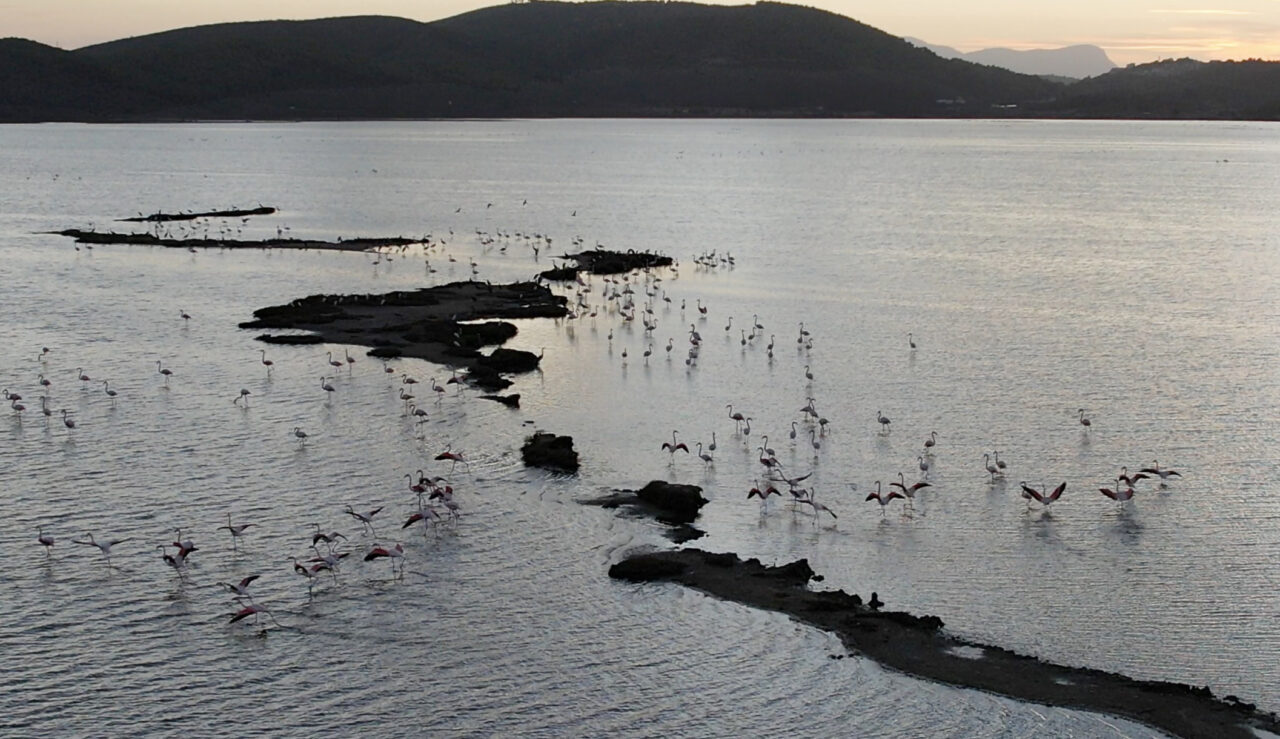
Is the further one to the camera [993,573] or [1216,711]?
[993,573]

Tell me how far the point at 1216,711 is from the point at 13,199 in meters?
88.8

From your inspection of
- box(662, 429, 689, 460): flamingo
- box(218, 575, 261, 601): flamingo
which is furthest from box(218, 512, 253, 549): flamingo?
box(662, 429, 689, 460): flamingo

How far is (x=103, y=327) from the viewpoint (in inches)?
1585

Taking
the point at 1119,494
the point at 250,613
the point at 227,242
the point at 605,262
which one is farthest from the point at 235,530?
the point at 227,242

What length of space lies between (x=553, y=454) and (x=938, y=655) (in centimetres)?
1005

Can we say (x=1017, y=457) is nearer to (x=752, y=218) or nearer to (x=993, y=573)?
(x=993, y=573)

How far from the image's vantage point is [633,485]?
24281 millimetres

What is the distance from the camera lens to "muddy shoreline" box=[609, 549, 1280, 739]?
1526 centimetres

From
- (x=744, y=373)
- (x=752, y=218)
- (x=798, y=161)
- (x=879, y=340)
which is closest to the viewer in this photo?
(x=744, y=373)

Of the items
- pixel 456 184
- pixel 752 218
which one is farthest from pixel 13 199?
pixel 752 218

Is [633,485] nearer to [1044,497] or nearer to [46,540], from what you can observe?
[1044,497]

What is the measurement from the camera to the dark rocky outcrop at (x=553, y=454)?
25.1 m

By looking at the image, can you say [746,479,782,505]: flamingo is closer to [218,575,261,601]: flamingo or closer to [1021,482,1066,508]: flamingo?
[1021,482,1066,508]: flamingo

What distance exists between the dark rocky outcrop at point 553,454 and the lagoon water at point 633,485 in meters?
0.31
